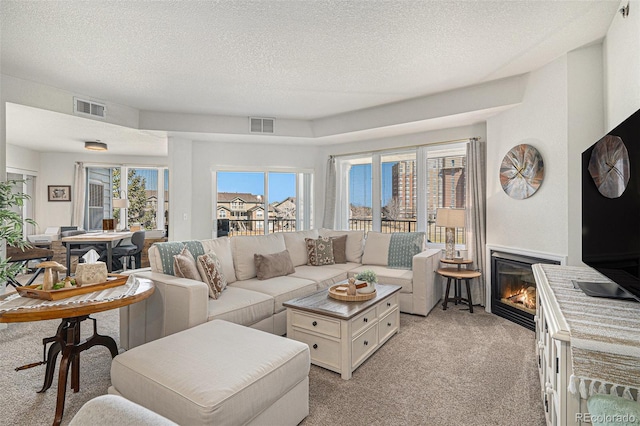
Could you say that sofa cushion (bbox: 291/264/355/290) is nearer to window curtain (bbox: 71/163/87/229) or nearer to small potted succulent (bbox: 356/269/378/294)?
small potted succulent (bbox: 356/269/378/294)

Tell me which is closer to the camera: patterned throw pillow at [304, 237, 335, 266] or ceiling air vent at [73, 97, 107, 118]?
ceiling air vent at [73, 97, 107, 118]

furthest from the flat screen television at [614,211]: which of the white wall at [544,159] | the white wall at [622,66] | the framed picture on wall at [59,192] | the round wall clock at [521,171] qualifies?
the framed picture on wall at [59,192]

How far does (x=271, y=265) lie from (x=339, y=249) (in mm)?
1318

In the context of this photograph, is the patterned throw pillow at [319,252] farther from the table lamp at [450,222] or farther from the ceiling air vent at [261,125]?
the ceiling air vent at [261,125]

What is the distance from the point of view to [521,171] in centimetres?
350

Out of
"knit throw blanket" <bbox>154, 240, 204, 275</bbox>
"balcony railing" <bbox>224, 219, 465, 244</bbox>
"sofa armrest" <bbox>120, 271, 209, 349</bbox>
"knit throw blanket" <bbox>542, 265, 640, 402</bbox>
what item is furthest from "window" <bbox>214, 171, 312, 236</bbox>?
"knit throw blanket" <bbox>542, 265, 640, 402</bbox>

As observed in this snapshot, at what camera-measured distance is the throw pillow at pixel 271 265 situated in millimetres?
3549

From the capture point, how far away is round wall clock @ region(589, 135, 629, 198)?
1531 millimetres

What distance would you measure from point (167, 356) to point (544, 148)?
3.78 m

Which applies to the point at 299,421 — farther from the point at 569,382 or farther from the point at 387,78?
the point at 387,78

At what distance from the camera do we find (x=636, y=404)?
3.50 feet

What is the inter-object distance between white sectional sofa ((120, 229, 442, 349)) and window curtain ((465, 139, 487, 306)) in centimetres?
51

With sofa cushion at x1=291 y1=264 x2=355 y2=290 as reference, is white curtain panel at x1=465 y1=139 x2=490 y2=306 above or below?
above

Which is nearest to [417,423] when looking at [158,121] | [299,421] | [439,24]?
[299,421]
